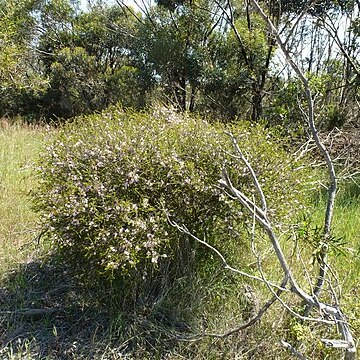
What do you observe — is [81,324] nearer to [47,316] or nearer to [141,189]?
[47,316]

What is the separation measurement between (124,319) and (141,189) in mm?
722

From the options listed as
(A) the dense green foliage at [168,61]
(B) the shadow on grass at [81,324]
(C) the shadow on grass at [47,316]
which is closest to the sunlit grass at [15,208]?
(C) the shadow on grass at [47,316]

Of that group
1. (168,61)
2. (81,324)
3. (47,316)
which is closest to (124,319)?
(81,324)

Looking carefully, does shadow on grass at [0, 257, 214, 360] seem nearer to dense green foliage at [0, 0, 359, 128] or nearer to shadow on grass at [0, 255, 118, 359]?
shadow on grass at [0, 255, 118, 359]

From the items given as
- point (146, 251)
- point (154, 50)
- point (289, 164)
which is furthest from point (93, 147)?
point (154, 50)

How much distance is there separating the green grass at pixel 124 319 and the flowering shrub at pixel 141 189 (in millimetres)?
242

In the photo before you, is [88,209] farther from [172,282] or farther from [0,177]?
[0,177]

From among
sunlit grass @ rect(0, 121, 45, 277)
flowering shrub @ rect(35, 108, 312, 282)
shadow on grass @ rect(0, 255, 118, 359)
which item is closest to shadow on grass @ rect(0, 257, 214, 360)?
shadow on grass @ rect(0, 255, 118, 359)

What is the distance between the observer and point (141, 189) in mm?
2086

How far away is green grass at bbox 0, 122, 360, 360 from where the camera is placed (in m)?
→ 2.10

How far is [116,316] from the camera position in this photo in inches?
88.4

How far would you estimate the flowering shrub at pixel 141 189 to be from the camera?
2.00 meters

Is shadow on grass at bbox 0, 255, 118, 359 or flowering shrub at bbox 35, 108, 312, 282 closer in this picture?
flowering shrub at bbox 35, 108, 312, 282

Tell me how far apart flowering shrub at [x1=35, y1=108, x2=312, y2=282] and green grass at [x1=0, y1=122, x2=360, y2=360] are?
0.79 ft
